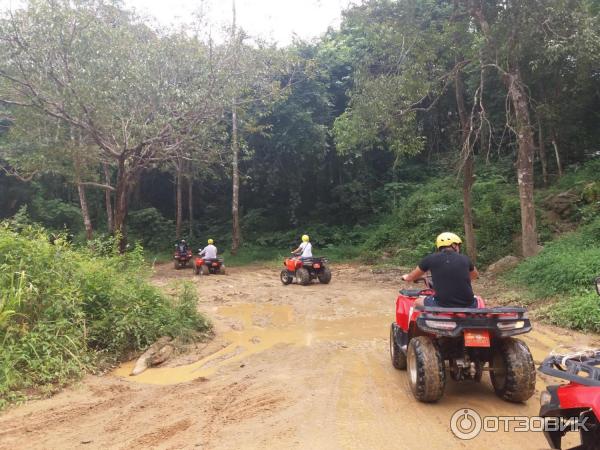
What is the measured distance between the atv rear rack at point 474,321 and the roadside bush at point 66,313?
3.96 metres

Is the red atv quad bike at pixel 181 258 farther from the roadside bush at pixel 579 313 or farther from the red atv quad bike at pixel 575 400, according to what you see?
the red atv quad bike at pixel 575 400

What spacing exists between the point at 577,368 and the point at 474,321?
158 cm

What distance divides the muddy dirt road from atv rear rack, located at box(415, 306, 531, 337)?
0.70 meters

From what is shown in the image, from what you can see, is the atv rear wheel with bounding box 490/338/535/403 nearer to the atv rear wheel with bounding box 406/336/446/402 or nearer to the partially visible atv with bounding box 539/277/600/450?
the atv rear wheel with bounding box 406/336/446/402

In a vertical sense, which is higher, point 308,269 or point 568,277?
point 568,277

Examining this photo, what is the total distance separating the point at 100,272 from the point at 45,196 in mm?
23743

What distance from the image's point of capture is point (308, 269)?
13.5m

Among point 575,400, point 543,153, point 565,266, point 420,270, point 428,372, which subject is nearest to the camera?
point 575,400

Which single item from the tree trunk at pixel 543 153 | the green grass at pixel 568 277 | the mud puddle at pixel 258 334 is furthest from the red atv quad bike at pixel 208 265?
the tree trunk at pixel 543 153

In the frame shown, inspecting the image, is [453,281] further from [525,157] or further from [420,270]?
[525,157]

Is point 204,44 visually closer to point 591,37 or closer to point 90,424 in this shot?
point 591,37

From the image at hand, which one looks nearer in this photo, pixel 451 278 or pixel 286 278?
pixel 451 278

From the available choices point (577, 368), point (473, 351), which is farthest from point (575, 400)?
point (473, 351)

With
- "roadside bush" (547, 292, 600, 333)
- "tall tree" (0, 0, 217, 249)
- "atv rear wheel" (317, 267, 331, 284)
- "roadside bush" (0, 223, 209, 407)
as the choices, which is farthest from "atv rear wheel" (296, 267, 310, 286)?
"roadside bush" (547, 292, 600, 333)
